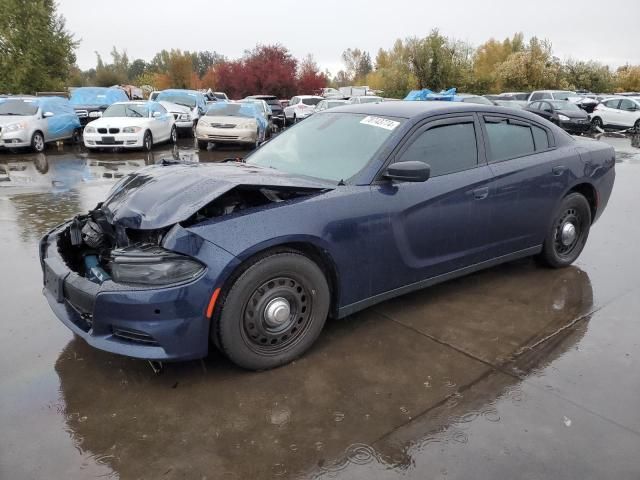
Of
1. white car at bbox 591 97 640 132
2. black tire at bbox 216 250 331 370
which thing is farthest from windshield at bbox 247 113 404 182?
white car at bbox 591 97 640 132

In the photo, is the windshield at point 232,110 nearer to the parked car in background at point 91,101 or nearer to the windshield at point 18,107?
the windshield at point 18,107

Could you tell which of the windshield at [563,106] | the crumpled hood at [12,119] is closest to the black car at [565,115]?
the windshield at [563,106]

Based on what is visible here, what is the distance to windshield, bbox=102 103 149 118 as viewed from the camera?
48.9ft

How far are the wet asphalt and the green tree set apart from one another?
2993cm

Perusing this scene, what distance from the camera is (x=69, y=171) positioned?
1127 centimetres

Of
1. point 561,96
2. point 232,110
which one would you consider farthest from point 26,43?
point 561,96

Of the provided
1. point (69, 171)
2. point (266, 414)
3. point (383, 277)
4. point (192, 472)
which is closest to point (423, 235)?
point (383, 277)

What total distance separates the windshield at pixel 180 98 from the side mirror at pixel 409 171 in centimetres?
1847

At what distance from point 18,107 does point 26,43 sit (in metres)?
18.8

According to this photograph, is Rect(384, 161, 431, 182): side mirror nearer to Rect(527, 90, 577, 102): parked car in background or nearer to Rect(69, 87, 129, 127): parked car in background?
Rect(69, 87, 129, 127): parked car in background

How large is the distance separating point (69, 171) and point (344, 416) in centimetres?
1035

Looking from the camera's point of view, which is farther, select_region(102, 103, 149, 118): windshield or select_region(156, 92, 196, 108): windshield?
select_region(156, 92, 196, 108): windshield

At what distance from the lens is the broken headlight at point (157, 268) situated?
112 inches

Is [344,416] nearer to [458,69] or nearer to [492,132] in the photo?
[492,132]
